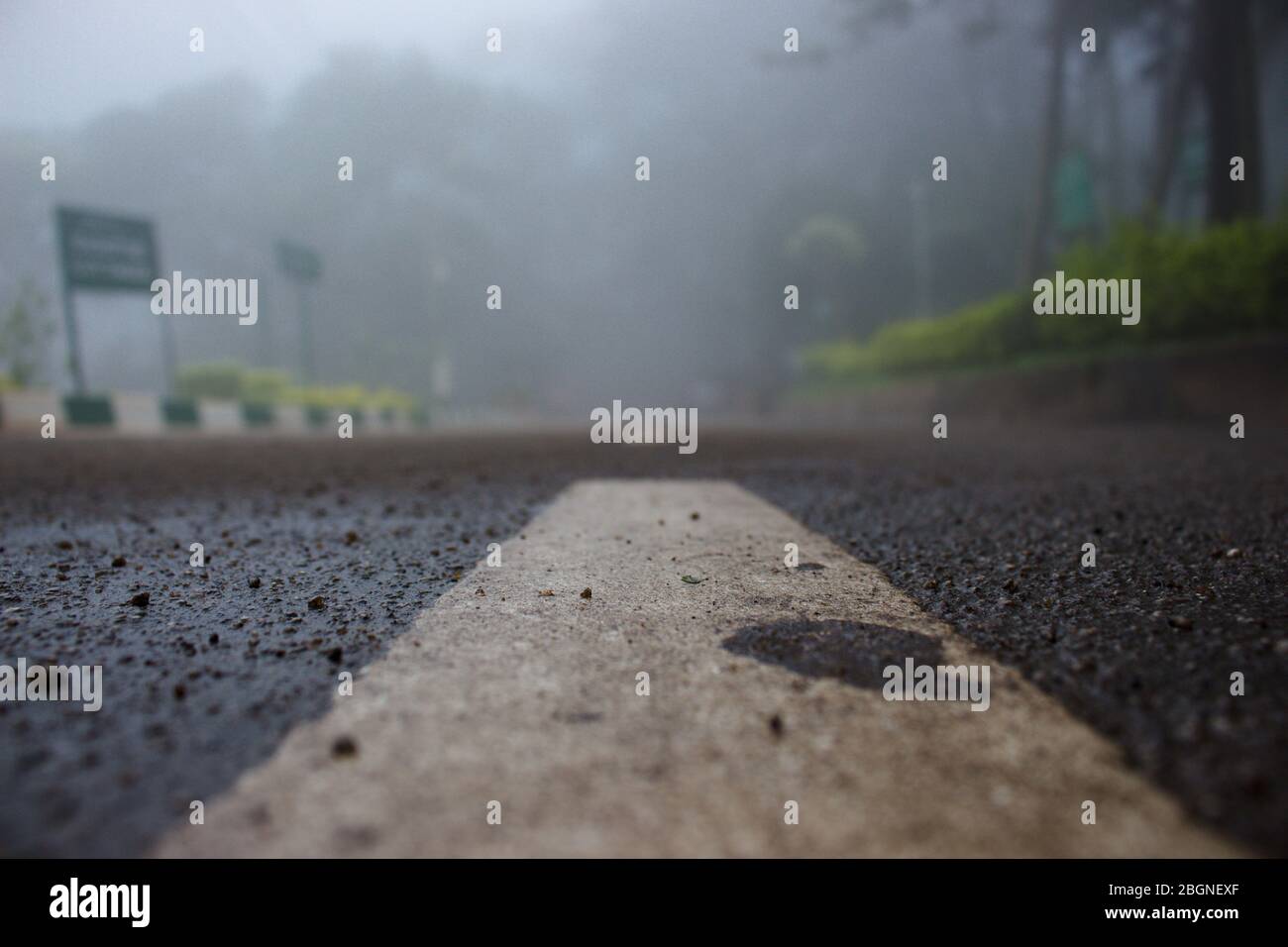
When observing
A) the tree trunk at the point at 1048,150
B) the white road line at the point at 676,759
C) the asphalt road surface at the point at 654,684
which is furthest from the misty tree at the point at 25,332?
the tree trunk at the point at 1048,150

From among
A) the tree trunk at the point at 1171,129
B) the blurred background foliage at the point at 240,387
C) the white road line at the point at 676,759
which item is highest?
the tree trunk at the point at 1171,129

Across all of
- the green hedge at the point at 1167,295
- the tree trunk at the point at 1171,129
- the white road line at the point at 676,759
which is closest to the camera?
the white road line at the point at 676,759

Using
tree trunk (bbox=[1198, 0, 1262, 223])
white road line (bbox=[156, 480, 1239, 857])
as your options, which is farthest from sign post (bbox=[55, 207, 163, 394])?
tree trunk (bbox=[1198, 0, 1262, 223])

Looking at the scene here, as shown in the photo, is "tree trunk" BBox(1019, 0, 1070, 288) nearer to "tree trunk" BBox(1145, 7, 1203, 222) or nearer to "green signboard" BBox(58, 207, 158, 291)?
"tree trunk" BBox(1145, 7, 1203, 222)

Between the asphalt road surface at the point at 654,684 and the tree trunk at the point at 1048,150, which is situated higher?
the tree trunk at the point at 1048,150

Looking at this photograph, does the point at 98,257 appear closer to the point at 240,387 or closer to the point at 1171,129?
the point at 240,387

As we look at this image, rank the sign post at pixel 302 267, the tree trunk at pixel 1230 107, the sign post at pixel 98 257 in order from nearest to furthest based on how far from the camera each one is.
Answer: the tree trunk at pixel 1230 107 < the sign post at pixel 98 257 < the sign post at pixel 302 267

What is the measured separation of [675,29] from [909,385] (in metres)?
76.7

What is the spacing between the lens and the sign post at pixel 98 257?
16672 mm

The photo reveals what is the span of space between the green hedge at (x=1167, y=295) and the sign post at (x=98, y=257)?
18.2 metres

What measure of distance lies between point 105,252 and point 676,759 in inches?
821

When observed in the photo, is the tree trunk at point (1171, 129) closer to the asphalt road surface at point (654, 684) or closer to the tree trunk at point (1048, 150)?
the tree trunk at point (1048, 150)

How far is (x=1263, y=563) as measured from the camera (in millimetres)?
2439

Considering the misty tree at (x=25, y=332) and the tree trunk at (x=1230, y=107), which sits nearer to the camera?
the tree trunk at (x=1230, y=107)
